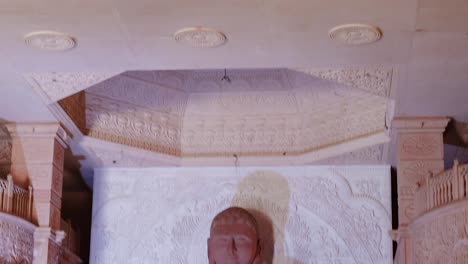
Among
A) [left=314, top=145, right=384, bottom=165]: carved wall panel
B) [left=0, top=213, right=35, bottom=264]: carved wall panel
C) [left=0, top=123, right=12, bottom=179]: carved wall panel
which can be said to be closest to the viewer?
[left=0, top=213, right=35, bottom=264]: carved wall panel

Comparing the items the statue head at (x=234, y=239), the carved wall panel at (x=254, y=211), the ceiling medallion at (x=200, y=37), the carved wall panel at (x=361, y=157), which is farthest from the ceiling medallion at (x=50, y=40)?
the carved wall panel at (x=361, y=157)

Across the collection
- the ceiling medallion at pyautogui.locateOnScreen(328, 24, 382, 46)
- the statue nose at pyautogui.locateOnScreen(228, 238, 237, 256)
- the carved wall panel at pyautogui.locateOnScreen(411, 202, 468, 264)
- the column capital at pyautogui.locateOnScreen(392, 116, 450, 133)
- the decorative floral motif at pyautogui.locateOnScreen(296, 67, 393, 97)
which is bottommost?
the statue nose at pyautogui.locateOnScreen(228, 238, 237, 256)

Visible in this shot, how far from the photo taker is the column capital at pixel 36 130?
33.7 feet

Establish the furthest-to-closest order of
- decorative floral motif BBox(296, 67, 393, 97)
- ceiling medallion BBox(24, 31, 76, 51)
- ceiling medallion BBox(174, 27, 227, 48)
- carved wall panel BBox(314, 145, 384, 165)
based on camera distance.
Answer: carved wall panel BBox(314, 145, 384, 165)
decorative floral motif BBox(296, 67, 393, 97)
ceiling medallion BBox(24, 31, 76, 51)
ceiling medallion BBox(174, 27, 227, 48)

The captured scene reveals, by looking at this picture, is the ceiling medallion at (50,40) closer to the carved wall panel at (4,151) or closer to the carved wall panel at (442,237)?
the carved wall panel at (4,151)

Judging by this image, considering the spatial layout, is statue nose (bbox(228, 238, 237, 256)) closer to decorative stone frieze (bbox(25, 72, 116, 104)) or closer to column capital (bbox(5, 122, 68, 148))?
column capital (bbox(5, 122, 68, 148))

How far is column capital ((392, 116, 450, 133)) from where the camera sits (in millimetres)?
10039

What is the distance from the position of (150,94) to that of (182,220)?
166 cm

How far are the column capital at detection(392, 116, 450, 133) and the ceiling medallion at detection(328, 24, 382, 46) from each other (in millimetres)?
1982

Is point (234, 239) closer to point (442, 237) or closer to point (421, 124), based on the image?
point (421, 124)

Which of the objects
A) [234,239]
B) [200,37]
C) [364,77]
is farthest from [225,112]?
[200,37]

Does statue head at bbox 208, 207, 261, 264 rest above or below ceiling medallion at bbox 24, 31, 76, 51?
below

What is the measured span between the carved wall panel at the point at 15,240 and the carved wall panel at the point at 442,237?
4.14 metres

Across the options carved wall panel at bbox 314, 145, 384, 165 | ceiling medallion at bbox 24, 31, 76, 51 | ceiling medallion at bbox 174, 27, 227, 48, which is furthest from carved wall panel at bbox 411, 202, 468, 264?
ceiling medallion at bbox 24, 31, 76, 51
